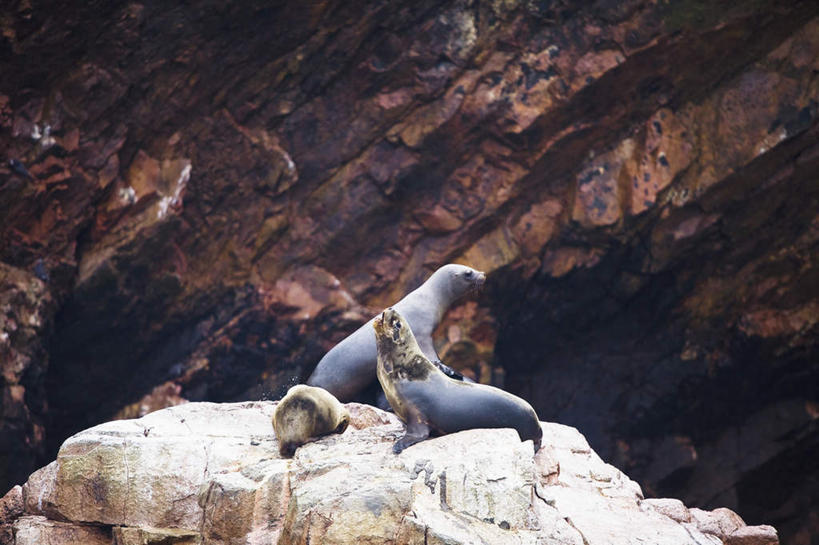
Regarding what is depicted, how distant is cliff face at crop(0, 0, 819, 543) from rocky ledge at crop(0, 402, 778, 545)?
16.0ft

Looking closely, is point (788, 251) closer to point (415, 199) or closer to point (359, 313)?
point (415, 199)

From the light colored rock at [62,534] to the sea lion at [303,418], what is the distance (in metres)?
1.38

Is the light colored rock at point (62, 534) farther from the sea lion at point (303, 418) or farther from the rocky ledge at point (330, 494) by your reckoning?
the sea lion at point (303, 418)

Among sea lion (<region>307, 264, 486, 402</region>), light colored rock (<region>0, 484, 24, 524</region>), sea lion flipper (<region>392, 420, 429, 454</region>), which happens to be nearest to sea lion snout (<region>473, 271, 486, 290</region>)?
sea lion (<region>307, 264, 486, 402</region>)

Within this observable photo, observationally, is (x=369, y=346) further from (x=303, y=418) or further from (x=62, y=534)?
(x=62, y=534)

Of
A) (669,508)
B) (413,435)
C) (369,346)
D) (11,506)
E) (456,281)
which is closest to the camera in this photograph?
(413,435)

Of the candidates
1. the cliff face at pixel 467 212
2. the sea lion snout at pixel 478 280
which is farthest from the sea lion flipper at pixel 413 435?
the cliff face at pixel 467 212

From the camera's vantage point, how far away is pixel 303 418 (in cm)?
635

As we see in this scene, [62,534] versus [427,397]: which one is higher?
[427,397]

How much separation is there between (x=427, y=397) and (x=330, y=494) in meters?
1.22

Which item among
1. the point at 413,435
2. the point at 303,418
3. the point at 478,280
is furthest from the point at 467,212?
the point at 413,435

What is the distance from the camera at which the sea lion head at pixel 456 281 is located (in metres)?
8.38

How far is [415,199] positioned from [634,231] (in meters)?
3.12

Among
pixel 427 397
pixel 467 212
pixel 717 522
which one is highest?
pixel 427 397
